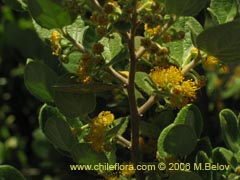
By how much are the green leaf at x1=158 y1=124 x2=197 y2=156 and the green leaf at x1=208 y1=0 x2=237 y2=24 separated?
28cm

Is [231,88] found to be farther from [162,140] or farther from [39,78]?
[39,78]

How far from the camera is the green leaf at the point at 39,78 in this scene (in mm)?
1459

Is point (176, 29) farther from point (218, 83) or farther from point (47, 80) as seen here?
point (218, 83)

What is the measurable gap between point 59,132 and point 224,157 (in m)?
0.41

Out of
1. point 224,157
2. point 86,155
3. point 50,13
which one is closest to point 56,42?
point 50,13

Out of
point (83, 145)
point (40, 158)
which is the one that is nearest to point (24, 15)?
point (40, 158)

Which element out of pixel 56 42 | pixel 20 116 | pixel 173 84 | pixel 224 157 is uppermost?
pixel 56 42

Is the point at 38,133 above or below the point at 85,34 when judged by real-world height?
below

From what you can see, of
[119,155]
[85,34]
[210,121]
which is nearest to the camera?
[85,34]

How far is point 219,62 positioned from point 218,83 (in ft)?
3.61

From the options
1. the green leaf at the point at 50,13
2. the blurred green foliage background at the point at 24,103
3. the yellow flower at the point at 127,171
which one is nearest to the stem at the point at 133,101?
the yellow flower at the point at 127,171

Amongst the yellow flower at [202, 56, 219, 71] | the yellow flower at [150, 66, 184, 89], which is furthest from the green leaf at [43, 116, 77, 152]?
the yellow flower at [202, 56, 219, 71]

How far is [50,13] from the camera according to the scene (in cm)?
129

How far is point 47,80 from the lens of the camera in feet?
4.85
